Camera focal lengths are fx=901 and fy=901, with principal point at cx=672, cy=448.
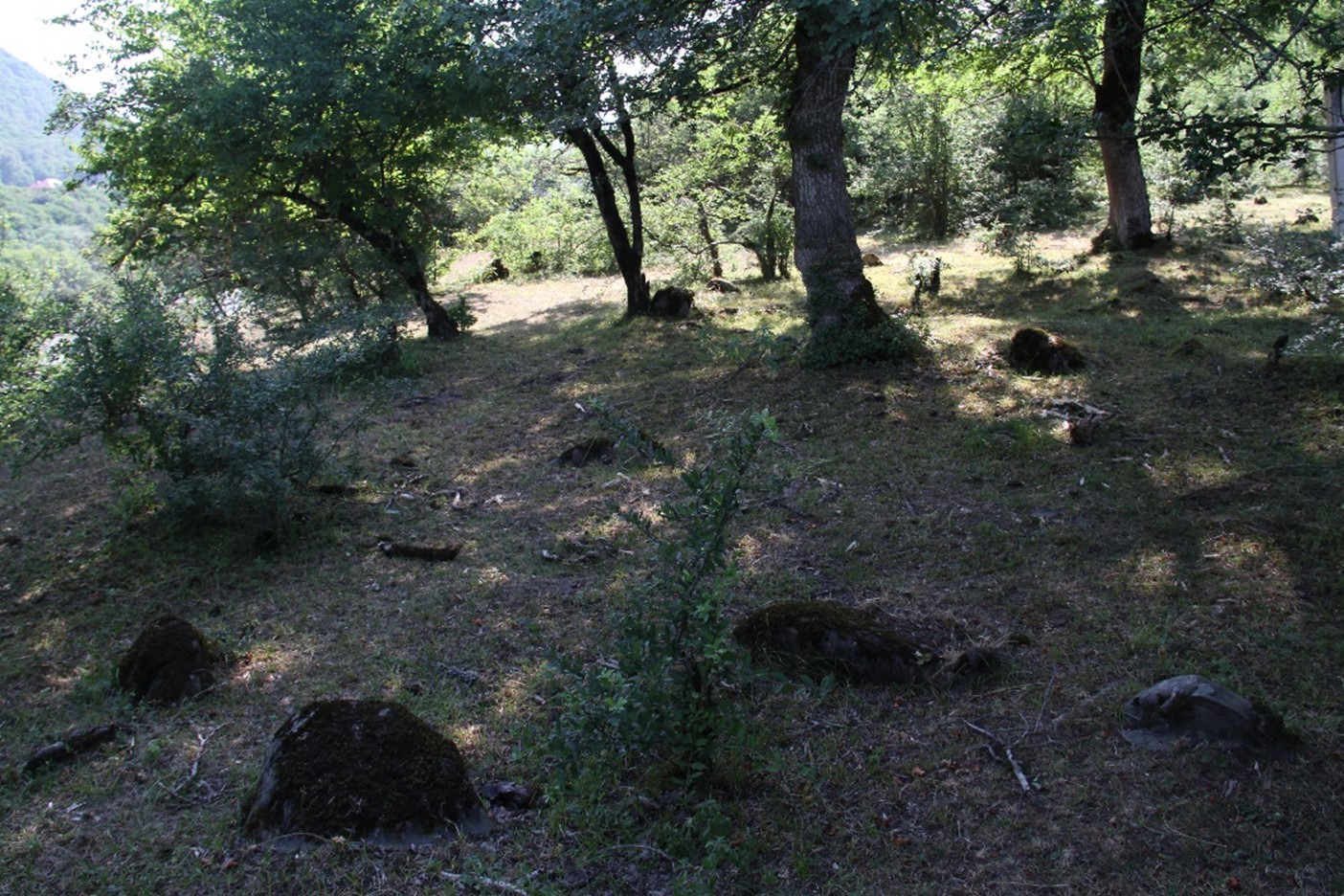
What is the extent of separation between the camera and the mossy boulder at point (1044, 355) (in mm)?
7863

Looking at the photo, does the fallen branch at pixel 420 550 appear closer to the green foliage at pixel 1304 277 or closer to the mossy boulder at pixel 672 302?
the green foliage at pixel 1304 277

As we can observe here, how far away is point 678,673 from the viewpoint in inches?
123

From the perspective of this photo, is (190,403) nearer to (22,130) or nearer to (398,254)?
(398,254)

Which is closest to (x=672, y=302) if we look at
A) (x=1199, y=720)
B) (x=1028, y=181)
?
(x=1028, y=181)

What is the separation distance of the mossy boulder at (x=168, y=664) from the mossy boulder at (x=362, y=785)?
4.15 feet

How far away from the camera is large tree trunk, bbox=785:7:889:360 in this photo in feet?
27.7

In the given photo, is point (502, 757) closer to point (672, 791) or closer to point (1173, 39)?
point (672, 791)

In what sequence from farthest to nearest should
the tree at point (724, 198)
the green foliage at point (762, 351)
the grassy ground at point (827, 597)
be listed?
the tree at point (724, 198)
the green foliage at point (762, 351)
the grassy ground at point (827, 597)

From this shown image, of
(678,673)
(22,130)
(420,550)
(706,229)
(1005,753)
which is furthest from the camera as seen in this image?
(22,130)

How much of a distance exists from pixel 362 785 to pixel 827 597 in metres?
2.48

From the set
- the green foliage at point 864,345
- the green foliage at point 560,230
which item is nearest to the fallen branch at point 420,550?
the green foliage at point 864,345

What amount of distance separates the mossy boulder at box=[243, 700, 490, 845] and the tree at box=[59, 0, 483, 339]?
7.85 m

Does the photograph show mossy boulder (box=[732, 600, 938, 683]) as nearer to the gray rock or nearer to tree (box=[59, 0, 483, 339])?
the gray rock

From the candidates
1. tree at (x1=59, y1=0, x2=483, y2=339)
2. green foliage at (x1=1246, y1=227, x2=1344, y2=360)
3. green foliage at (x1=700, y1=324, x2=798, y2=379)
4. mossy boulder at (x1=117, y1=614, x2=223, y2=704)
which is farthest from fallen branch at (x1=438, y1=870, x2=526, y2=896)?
tree at (x1=59, y1=0, x2=483, y2=339)
